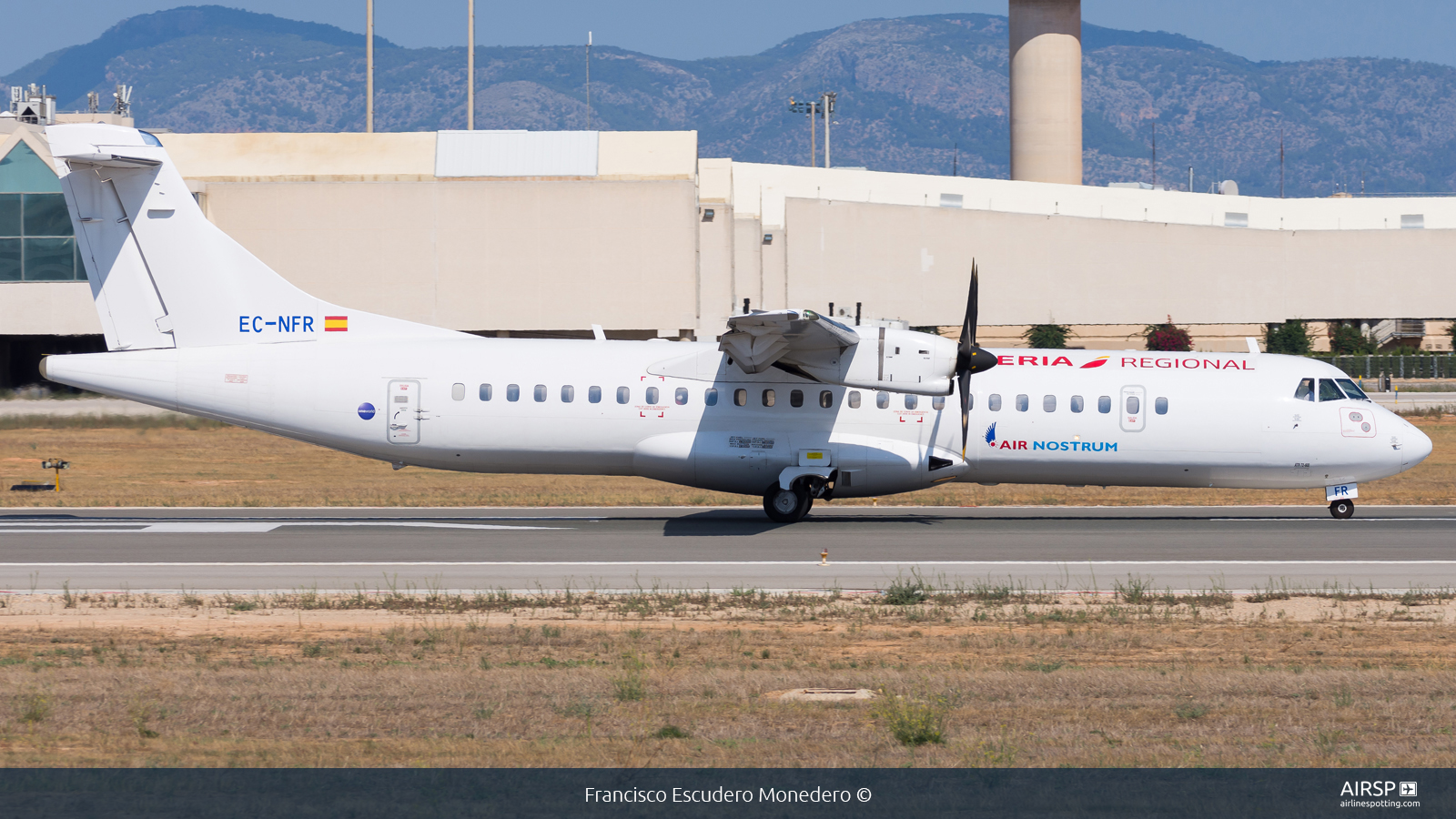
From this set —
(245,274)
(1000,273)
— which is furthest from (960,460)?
(1000,273)

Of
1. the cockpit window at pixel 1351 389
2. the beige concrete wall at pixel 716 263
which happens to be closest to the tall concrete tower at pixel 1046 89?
the beige concrete wall at pixel 716 263

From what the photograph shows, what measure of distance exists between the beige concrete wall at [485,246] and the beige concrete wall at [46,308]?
8.43m

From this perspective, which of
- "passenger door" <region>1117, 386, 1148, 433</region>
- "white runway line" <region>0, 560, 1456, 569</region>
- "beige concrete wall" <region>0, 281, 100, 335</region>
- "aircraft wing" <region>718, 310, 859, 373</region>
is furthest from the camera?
"beige concrete wall" <region>0, 281, 100, 335</region>

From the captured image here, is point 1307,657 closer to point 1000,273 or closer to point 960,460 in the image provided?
point 960,460

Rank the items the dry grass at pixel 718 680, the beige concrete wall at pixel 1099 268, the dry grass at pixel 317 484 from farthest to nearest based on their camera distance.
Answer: the beige concrete wall at pixel 1099 268 < the dry grass at pixel 317 484 < the dry grass at pixel 718 680

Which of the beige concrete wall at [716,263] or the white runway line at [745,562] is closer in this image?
the white runway line at [745,562]

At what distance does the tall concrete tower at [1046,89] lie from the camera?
9281 centimetres

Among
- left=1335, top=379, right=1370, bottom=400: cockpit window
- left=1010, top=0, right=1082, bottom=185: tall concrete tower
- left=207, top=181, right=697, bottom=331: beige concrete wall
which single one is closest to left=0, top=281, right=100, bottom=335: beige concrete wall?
left=207, top=181, right=697, bottom=331: beige concrete wall

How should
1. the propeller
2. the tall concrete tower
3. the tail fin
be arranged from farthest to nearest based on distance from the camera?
the tall concrete tower → the tail fin → the propeller

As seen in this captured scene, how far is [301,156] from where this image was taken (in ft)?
→ 232

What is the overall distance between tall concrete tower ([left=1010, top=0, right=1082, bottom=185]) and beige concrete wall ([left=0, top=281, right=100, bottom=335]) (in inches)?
2435

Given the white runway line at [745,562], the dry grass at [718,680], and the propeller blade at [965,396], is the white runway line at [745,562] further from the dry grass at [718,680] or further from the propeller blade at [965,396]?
the propeller blade at [965,396]

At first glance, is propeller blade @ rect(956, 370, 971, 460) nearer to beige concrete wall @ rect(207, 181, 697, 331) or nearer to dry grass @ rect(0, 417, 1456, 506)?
dry grass @ rect(0, 417, 1456, 506)

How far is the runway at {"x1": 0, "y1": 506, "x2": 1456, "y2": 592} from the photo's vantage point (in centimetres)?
1856
